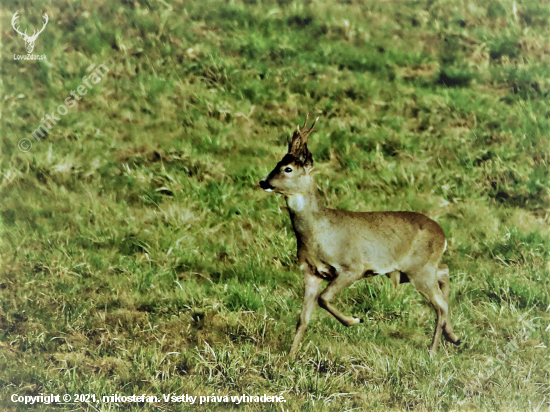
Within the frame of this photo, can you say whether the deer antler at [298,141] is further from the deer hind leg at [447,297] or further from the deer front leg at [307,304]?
the deer hind leg at [447,297]

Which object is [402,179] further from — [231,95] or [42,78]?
[42,78]

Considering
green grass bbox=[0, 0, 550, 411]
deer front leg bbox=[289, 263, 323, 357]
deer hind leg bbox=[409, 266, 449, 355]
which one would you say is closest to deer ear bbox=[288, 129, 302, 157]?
green grass bbox=[0, 0, 550, 411]

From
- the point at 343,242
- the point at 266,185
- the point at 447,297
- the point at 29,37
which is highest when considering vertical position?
the point at 29,37

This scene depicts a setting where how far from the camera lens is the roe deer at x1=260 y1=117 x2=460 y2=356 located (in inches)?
197

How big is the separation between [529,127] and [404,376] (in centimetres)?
269

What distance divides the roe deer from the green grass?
10.5 inches

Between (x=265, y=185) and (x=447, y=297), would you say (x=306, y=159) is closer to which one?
(x=265, y=185)

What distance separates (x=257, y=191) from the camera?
564 cm

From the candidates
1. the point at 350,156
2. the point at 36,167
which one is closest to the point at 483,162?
the point at 350,156

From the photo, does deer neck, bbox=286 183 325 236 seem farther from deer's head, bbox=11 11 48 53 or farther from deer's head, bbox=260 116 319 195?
Result: deer's head, bbox=11 11 48 53

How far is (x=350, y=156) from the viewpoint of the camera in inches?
227

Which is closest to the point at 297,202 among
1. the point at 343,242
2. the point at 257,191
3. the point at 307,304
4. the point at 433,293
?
the point at 343,242

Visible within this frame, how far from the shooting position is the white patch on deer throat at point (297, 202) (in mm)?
5039

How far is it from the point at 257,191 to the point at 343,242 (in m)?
1.07
